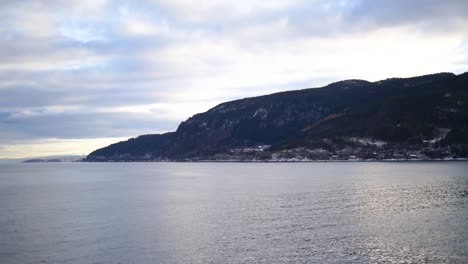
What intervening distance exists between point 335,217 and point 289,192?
45101 millimetres

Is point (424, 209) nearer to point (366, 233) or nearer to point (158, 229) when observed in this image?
point (366, 233)

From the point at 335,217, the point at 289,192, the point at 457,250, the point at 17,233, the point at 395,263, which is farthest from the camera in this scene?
the point at 289,192

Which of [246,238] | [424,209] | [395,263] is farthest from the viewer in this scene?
[424,209]

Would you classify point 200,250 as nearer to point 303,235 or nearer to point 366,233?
point 303,235

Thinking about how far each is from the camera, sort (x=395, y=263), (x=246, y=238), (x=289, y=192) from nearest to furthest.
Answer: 1. (x=395, y=263)
2. (x=246, y=238)
3. (x=289, y=192)

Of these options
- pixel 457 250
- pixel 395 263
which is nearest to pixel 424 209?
pixel 457 250

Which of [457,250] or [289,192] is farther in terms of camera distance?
[289,192]

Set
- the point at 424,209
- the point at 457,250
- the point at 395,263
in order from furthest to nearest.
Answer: the point at 424,209
the point at 457,250
the point at 395,263

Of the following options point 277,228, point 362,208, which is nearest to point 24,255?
point 277,228

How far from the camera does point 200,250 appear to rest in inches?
2153

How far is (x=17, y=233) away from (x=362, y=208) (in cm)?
6303

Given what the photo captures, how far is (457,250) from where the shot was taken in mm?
51625

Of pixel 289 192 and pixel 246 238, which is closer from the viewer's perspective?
pixel 246 238

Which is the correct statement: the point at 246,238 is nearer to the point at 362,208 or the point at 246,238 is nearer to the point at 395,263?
the point at 395,263
